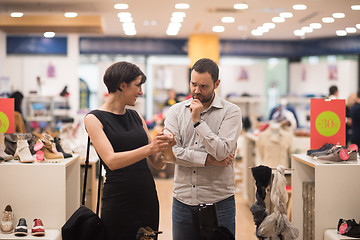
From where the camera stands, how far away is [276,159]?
572 centimetres

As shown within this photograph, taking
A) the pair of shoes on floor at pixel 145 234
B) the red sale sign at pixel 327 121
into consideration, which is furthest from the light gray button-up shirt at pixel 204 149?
the red sale sign at pixel 327 121

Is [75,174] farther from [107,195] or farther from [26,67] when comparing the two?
[26,67]

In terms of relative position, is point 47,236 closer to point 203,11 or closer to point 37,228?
point 37,228

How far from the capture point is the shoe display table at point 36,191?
10.4ft

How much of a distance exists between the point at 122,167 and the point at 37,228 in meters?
1.12

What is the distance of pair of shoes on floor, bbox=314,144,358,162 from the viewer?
331 centimetres

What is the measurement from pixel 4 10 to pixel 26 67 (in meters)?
1.54

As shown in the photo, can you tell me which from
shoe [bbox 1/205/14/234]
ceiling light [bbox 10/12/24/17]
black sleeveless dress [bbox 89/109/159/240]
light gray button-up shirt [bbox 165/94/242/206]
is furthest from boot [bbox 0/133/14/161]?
ceiling light [bbox 10/12/24/17]

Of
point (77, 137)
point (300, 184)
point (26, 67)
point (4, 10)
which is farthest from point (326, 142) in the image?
point (26, 67)

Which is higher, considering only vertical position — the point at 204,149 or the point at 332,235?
the point at 204,149

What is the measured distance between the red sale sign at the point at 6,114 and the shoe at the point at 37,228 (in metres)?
0.99

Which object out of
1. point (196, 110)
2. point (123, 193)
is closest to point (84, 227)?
point (123, 193)

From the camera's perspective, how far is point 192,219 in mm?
2480

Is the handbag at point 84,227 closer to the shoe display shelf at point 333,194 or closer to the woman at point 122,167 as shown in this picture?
the woman at point 122,167
